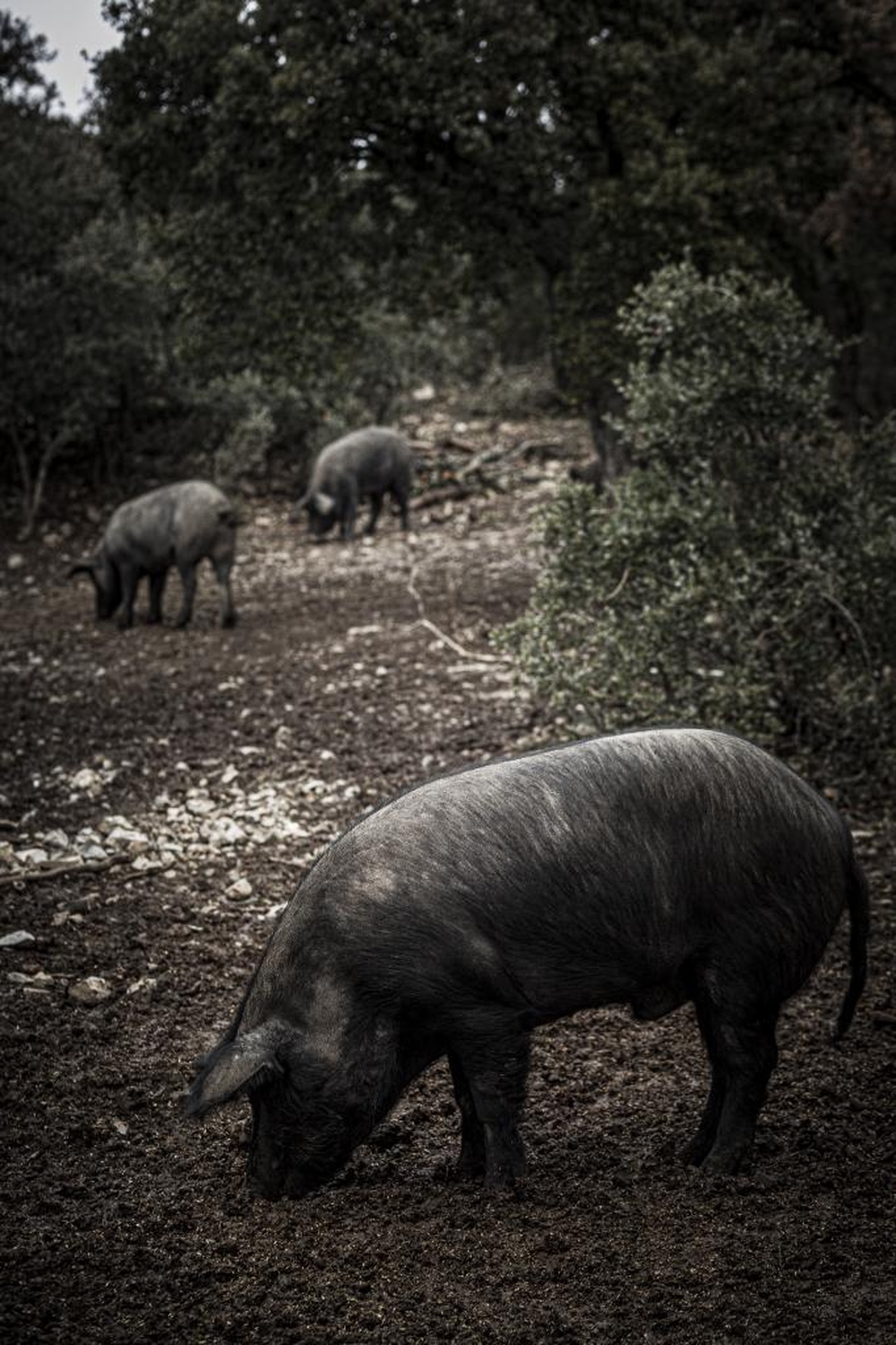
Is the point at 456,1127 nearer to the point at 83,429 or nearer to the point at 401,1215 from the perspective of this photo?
the point at 401,1215

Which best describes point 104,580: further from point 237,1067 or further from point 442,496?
point 237,1067

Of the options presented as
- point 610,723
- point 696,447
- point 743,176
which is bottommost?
point 610,723

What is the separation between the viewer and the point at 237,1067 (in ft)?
10.7

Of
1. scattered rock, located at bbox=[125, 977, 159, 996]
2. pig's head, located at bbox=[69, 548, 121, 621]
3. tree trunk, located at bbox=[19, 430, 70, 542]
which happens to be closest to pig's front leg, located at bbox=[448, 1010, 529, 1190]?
scattered rock, located at bbox=[125, 977, 159, 996]

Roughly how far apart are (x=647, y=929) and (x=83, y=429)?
16314mm

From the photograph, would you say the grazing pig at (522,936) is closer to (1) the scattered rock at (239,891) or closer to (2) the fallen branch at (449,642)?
(1) the scattered rock at (239,891)

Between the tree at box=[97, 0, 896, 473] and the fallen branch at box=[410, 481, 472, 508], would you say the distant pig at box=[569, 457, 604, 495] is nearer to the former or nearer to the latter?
the tree at box=[97, 0, 896, 473]

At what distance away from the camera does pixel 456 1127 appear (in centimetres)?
418

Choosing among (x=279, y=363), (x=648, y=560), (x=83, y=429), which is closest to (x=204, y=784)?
(x=648, y=560)

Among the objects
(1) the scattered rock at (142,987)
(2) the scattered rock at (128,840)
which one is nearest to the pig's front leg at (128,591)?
(2) the scattered rock at (128,840)

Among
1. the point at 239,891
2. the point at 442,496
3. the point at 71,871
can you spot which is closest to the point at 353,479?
the point at 442,496

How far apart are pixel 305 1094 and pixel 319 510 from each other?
13799mm

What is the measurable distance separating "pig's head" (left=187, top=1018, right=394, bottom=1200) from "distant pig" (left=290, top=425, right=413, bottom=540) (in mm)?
13669

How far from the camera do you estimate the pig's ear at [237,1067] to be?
3227 millimetres
